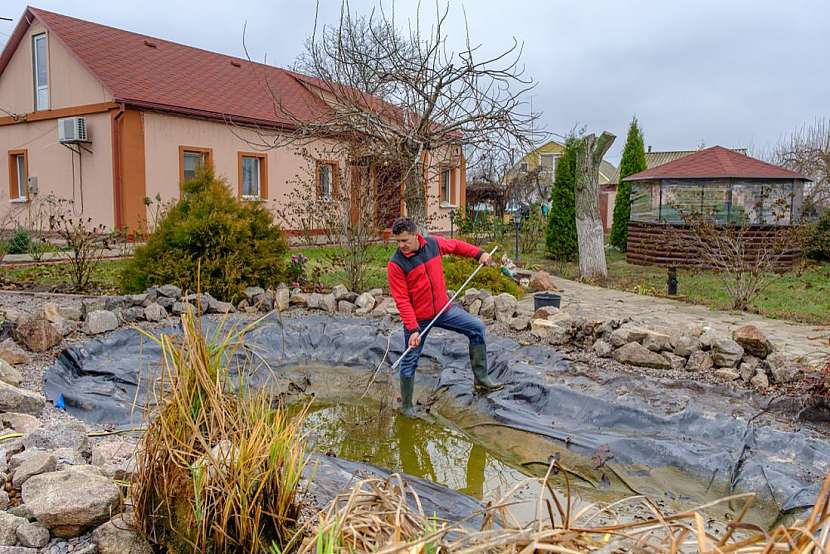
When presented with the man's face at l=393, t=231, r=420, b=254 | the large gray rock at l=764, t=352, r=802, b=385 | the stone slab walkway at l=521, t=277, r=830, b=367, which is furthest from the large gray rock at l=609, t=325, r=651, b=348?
the man's face at l=393, t=231, r=420, b=254

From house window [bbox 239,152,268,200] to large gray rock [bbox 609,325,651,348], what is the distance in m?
13.0

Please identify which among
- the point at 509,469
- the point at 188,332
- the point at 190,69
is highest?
the point at 190,69

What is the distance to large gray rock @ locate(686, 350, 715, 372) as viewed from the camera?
18.8 feet

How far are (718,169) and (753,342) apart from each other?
1063 centimetres

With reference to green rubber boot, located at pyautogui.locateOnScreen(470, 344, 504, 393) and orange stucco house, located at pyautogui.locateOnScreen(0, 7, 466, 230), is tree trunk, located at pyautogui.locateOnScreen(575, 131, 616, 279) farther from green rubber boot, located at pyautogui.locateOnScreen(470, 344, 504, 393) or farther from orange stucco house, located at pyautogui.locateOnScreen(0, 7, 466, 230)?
green rubber boot, located at pyautogui.locateOnScreen(470, 344, 504, 393)

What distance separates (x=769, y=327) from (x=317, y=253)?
8.29 m

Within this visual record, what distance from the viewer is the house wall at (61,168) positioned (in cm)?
1498

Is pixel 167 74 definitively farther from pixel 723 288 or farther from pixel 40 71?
pixel 723 288

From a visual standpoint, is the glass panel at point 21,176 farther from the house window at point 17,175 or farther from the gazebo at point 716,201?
the gazebo at point 716,201

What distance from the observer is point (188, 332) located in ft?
7.77

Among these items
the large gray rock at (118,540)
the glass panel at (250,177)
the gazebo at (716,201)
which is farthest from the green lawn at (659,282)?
the large gray rock at (118,540)

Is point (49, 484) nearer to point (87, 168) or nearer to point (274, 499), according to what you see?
point (274, 499)


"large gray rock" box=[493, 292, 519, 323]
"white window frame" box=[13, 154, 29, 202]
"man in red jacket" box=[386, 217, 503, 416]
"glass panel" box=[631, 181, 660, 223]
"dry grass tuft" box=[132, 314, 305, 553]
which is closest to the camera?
"dry grass tuft" box=[132, 314, 305, 553]

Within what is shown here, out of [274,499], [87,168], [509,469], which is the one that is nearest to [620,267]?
[509,469]
